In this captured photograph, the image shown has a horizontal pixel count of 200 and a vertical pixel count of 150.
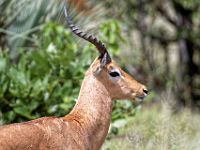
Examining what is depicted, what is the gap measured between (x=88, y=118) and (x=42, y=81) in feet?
10.0

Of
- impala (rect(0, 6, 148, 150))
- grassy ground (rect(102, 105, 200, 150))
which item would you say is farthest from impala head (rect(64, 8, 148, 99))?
grassy ground (rect(102, 105, 200, 150))

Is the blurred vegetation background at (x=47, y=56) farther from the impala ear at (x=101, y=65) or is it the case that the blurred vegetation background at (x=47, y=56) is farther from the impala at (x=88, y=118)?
the impala ear at (x=101, y=65)

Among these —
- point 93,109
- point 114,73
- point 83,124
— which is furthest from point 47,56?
point 83,124


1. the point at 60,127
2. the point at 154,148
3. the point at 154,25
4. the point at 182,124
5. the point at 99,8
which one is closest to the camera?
the point at 60,127

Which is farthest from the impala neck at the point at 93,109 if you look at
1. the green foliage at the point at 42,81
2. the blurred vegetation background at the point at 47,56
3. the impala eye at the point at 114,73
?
the green foliage at the point at 42,81

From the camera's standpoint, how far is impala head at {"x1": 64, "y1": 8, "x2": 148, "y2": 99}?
6.90 metres

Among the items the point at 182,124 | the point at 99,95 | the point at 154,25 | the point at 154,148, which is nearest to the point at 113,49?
the point at 182,124

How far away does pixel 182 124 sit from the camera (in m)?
9.33

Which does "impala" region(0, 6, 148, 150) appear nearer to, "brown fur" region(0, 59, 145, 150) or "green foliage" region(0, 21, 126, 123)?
"brown fur" region(0, 59, 145, 150)

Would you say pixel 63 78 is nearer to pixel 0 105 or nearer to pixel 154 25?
pixel 0 105

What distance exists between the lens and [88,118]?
677cm

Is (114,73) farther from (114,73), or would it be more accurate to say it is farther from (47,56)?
(47,56)

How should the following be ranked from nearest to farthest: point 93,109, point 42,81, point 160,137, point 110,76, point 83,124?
point 83,124 → point 93,109 → point 110,76 → point 160,137 → point 42,81

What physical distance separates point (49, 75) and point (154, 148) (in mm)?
2186
